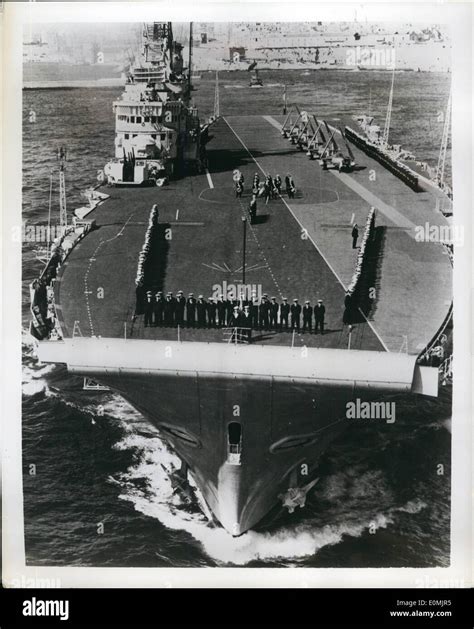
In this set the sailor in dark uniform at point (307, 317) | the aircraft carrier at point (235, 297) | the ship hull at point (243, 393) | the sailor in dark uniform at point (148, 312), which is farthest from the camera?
the sailor in dark uniform at point (148, 312)

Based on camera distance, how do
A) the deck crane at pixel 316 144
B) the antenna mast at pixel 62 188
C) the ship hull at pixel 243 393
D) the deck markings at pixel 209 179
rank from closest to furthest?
the ship hull at pixel 243 393, the antenna mast at pixel 62 188, the deck markings at pixel 209 179, the deck crane at pixel 316 144

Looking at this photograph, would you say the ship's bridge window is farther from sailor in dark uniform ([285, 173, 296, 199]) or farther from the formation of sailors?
sailor in dark uniform ([285, 173, 296, 199])

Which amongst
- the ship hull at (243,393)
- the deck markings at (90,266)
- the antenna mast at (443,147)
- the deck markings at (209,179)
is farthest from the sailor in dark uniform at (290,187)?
the ship hull at (243,393)

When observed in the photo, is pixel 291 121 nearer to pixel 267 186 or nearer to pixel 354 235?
pixel 267 186

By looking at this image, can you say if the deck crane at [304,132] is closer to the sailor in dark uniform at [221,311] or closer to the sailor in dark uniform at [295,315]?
the sailor in dark uniform at [295,315]

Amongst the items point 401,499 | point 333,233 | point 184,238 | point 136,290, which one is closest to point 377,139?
point 333,233

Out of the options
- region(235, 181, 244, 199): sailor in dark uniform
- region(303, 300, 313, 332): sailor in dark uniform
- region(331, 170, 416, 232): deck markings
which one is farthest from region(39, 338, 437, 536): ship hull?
region(235, 181, 244, 199): sailor in dark uniform
